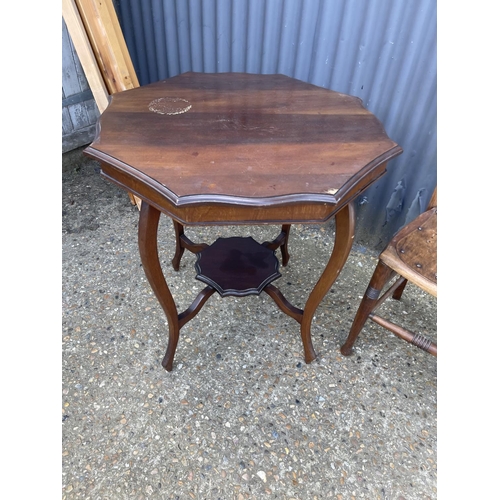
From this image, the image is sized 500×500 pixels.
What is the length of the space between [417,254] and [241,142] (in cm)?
75

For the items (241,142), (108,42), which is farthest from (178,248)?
(108,42)

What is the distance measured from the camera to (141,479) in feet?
4.58

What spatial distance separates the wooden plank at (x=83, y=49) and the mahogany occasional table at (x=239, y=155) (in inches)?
31.6

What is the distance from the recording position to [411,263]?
1.35 m

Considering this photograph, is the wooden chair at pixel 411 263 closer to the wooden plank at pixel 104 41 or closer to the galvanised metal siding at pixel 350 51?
the galvanised metal siding at pixel 350 51

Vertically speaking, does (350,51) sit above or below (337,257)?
above

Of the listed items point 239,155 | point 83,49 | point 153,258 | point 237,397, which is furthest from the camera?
point 83,49

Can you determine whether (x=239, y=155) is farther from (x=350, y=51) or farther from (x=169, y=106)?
(x=350, y=51)

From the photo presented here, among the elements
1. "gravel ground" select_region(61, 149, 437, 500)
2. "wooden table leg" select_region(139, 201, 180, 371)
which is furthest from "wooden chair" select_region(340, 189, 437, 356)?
"wooden table leg" select_region(139, 201, 180, 371)

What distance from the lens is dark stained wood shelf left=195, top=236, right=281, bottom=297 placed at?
5.49ft

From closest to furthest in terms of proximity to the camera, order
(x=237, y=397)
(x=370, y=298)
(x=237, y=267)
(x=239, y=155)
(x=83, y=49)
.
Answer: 1. (x=239, y=155)
2. (x=370, y=298)
3. (x=237, y=397)
4. (x=237, y=267)
5. (x=83, y=49)

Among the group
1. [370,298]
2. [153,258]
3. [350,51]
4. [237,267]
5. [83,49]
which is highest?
[350,51]

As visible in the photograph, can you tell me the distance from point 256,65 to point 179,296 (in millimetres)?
1406

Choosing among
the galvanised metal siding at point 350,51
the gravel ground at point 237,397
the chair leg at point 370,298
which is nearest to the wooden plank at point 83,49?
the galvanised metal siding at point 350,51
